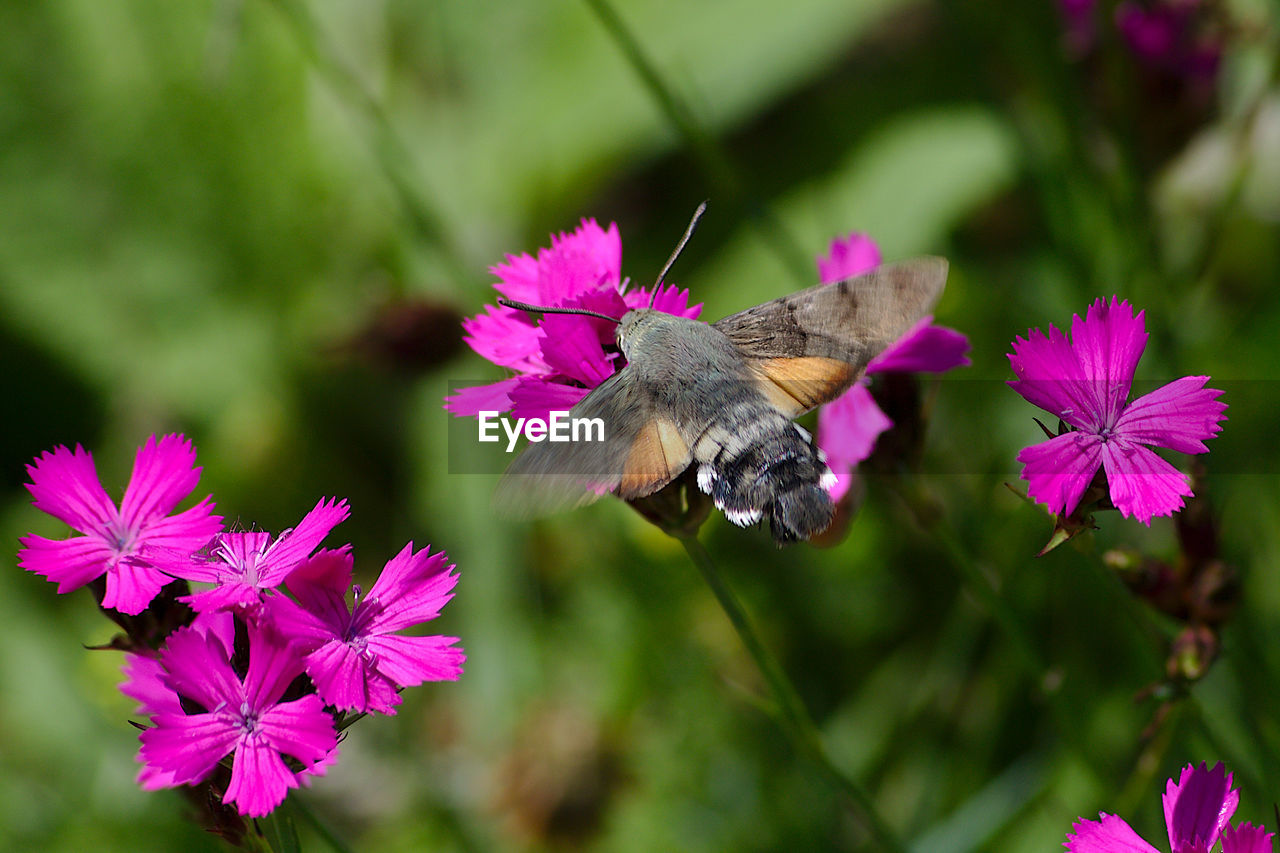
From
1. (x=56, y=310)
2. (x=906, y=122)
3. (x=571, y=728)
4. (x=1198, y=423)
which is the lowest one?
(x=1198, y=423)

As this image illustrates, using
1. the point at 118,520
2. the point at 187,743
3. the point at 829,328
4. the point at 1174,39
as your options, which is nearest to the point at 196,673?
the point at 187,743

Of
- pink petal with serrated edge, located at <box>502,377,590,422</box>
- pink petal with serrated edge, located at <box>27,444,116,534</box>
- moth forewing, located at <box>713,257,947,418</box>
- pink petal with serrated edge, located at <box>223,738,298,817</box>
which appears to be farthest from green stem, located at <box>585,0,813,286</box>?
pink petal with serrated edge, located at <box>223,738,298,817</box>

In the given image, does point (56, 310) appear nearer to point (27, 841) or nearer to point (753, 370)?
point (27, 841)

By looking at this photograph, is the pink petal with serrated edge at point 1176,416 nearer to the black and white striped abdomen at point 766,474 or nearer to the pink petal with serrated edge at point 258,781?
the black and white striped abdomen at point 766,474

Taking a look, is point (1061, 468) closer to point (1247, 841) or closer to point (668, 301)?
point (1247, 841)

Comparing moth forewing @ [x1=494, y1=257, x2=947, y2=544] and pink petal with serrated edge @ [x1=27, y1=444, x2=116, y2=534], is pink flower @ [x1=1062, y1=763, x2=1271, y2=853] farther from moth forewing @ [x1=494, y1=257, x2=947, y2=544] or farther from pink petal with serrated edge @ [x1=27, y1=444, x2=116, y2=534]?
pink petal with serrated edge @ [x1=27, y1=444, x2=116, y2=534]

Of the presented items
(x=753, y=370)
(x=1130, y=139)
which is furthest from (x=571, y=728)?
(x=1130, y=139)

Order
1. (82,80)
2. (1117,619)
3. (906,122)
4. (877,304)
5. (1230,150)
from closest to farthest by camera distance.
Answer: (877,304) → (1117,619) → (1230,150) → (906,122) → (82,80)
